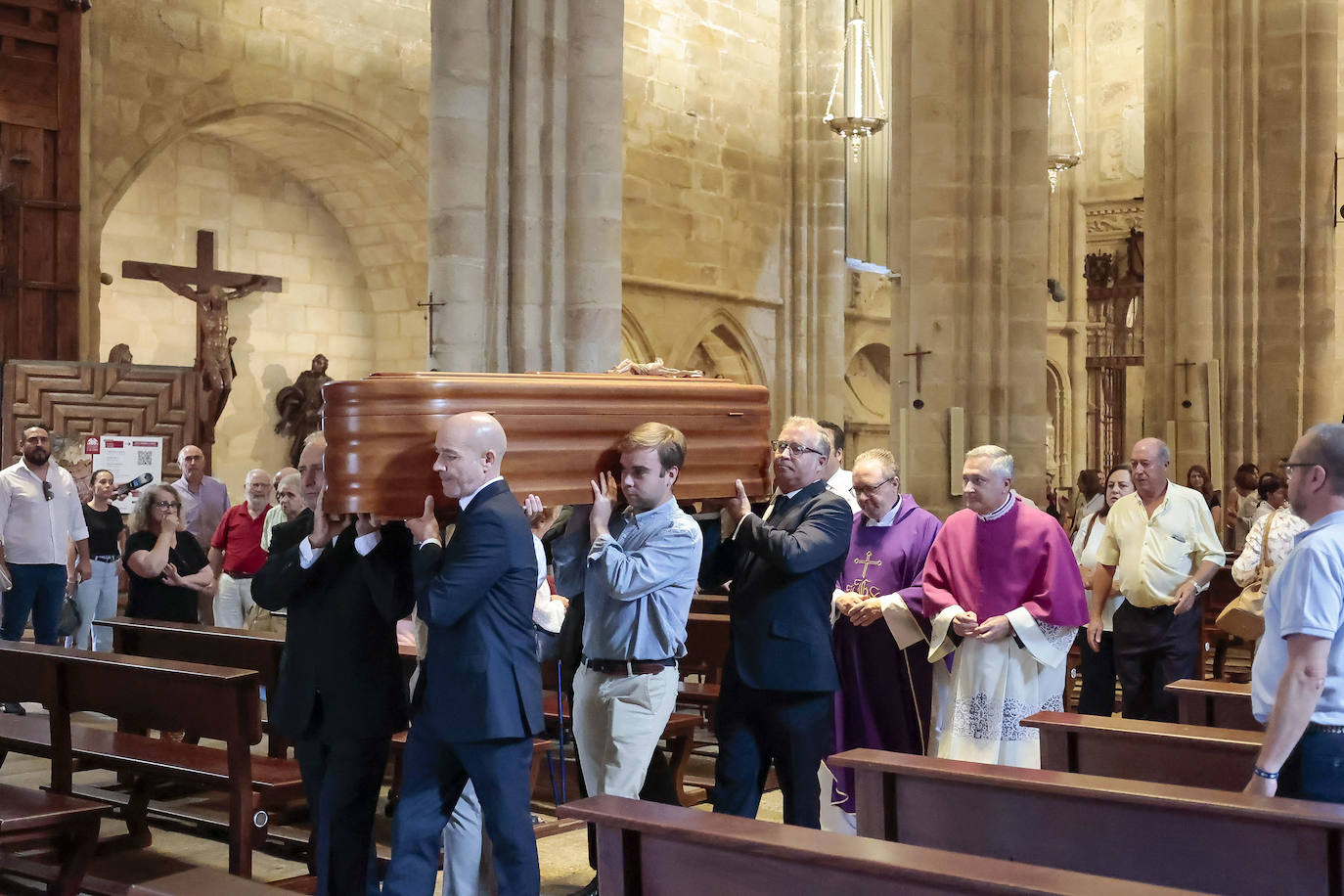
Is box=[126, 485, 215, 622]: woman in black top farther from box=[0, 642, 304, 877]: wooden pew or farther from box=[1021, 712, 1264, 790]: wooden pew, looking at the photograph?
box=[1021, 712, 1264, 790]: wooden pew

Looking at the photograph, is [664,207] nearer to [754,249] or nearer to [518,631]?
[754,249]

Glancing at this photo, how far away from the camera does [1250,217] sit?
1515 centimetres

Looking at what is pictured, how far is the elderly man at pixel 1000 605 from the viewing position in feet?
18.4

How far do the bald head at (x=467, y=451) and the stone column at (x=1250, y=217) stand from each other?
Result: 12.2m

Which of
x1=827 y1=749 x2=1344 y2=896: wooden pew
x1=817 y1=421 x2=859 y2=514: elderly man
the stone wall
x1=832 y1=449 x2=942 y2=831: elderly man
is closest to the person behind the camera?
x1=827 y1=749 x2=1344 y2=896: wooden pew

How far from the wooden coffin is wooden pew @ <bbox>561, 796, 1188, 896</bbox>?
40.6 inches

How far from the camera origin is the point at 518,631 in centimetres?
392

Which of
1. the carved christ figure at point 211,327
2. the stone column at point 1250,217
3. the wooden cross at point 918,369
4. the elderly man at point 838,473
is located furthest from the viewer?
the stone column at point 1250,217

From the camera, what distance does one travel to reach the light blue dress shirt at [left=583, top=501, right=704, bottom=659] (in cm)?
435

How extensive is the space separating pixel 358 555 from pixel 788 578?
1428 mm

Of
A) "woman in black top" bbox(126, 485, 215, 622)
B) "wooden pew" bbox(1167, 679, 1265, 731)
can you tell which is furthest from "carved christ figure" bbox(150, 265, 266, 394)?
"wooden pew" bbox(1167, 679, 1265, 731)

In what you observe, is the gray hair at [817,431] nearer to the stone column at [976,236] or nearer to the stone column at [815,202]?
the stone column at [976,236]

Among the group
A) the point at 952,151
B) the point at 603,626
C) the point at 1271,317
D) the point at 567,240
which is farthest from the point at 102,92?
the point at 1271,317

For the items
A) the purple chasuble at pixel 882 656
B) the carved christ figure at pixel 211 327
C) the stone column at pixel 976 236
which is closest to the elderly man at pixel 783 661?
Result: the purple chasuble at pixel 882 656
